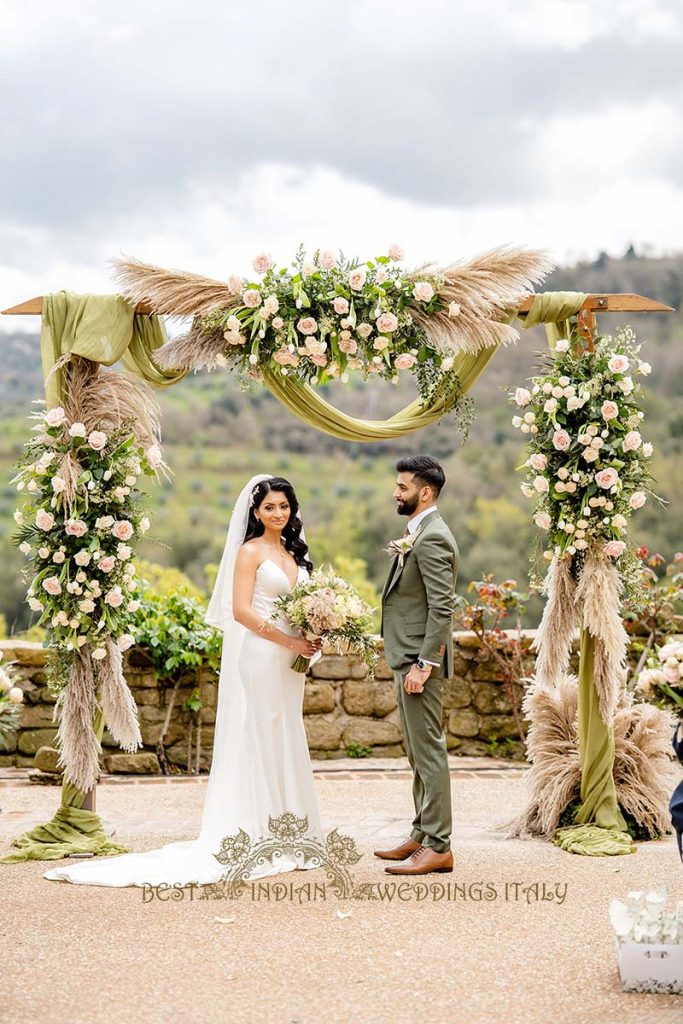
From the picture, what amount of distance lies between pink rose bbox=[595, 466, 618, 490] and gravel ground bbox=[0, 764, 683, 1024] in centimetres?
199

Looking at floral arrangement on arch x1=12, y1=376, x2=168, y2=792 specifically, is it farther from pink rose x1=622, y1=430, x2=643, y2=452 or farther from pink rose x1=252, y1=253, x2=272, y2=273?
pink rose x1=622, y1=430, x2=643, y2=452

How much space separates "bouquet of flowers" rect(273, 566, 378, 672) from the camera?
17.4ft

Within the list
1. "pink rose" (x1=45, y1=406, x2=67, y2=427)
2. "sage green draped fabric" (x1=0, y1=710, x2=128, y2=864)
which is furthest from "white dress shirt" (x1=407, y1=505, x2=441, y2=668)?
"sage green draped fabric" (x1=0, y1=710, x2=128, y2=864)

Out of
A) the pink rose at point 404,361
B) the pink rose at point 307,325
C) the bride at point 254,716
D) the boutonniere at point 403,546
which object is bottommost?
the bride at point 254,716

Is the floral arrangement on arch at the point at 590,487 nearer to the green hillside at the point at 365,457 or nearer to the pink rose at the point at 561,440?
the pink rose at the point at 561,440

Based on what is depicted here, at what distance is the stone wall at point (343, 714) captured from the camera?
8.31 meters

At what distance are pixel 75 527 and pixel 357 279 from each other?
2015 mm

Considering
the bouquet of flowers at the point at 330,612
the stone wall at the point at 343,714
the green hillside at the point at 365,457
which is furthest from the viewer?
the green hillside at the point at 365,457

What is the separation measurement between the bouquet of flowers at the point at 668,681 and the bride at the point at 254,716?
194 centimetres

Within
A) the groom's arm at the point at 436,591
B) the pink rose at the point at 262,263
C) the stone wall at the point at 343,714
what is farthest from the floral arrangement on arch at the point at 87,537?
the stone wall at the point at 343,714

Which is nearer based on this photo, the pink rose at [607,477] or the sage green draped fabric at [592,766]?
the pink rose at [607,477]

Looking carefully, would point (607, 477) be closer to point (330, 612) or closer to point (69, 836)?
point (330, 612)

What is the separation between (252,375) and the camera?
5.93 metres

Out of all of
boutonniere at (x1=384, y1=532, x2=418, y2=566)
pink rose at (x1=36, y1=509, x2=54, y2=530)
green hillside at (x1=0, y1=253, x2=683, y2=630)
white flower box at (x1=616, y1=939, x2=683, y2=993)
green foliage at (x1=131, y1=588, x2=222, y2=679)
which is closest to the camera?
white flower box at (x1=616, y1=939, x2=683, y2=993)
